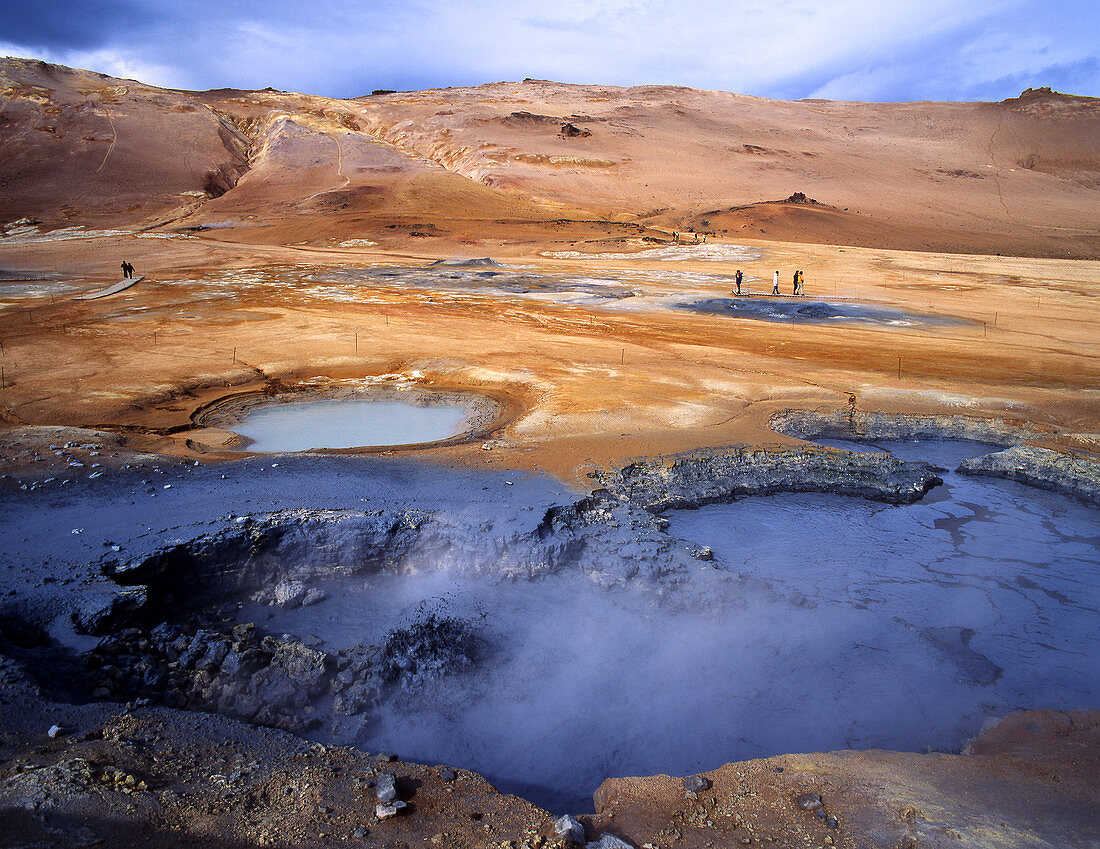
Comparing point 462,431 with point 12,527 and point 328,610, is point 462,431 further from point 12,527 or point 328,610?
point 12,527

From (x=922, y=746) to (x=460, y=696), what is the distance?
10.1 feet

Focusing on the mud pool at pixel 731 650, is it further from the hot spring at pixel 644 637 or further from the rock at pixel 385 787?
the rock at pixel 385 787

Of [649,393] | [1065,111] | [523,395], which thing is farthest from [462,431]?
[1065,111]

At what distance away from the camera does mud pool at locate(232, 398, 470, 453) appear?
27.0 ft

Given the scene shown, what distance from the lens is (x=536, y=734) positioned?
14.2 feet

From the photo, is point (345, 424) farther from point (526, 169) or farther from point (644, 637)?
point (526, 169)

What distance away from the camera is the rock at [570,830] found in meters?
A: 3.01

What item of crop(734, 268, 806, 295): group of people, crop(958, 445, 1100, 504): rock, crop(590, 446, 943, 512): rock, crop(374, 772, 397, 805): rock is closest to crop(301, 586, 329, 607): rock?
crop(374, 772, 397, 805): rock

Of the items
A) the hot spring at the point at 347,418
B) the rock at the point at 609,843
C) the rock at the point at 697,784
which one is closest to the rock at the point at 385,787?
the rock at the point at 609,843

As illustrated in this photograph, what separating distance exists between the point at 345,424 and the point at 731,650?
6.08m

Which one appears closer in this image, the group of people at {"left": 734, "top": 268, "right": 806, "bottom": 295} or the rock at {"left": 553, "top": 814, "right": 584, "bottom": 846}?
the rock at {"left": 553, "top": 814, "right": 584, "bottom": 846}

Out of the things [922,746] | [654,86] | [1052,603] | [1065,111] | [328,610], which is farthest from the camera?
[654,86]

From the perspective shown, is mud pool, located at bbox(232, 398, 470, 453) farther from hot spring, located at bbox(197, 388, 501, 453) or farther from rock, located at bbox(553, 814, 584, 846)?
rock, located at bbox(553, 814, 584, 846)

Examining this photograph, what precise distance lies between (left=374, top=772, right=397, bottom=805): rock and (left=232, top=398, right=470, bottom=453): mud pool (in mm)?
5056
